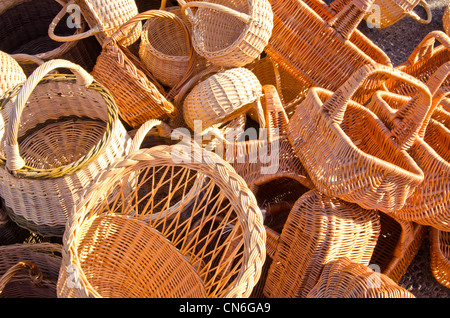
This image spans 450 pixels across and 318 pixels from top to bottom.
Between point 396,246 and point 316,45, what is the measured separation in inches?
33.2

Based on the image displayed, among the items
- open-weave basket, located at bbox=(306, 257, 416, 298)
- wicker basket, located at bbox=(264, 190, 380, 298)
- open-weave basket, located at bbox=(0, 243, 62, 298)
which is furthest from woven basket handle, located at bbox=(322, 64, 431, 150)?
open-weave basket, located at bbox=(0, 243, 62, 298)

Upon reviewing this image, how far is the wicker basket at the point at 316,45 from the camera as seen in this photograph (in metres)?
1.63

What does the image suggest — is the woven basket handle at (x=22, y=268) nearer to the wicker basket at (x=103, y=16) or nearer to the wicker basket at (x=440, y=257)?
the wicker basket at (x=103, y=16)

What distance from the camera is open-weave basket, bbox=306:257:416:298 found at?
44.6 inches

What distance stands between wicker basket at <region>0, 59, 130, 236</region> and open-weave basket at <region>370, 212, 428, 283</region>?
3.42 ft

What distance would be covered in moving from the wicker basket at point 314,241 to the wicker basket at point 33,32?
1.24 metres

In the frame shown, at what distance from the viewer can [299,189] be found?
1701 millimetres

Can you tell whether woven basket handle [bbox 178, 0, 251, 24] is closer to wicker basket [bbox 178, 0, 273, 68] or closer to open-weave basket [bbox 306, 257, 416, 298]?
wicker basket [bbox 178, 0, 273, 68]

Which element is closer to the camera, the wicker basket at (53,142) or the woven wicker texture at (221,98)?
the wicker basket at (53,142)

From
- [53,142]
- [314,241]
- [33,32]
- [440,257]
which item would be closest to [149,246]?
[314,241]

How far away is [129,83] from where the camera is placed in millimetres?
1560

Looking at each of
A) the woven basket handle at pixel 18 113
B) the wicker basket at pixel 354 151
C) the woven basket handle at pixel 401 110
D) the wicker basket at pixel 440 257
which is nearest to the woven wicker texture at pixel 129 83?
the woven basket handle at pixel 18 113
